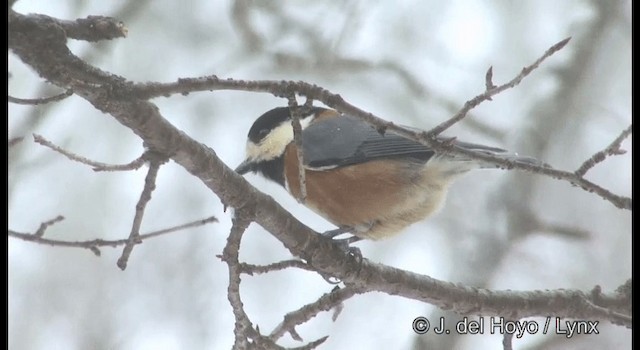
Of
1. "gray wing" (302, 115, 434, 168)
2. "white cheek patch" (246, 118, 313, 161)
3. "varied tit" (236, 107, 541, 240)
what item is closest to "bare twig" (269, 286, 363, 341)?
"varied tit" (236, 107, 541, 240)

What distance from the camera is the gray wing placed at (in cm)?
321

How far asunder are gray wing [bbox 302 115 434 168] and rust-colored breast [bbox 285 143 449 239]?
0.03 m

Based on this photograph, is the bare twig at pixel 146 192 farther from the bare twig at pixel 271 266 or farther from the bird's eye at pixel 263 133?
the bird's eye at pixel 263 133

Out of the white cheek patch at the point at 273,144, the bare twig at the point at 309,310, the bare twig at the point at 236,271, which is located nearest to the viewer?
the bare twig at the point at 236,271

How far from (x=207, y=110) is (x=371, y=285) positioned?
11.1 ft

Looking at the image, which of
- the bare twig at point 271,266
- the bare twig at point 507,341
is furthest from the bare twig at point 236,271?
the bare twig at point 507,341

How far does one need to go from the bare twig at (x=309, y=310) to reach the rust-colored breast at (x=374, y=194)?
25.9 inches

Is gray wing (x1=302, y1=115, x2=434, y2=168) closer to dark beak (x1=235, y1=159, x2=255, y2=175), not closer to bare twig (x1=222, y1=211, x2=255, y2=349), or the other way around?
dark beak (x1=235, y1=159, x2=255, y2=175)

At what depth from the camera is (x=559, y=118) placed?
4.63 m

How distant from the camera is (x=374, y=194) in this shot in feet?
10.3

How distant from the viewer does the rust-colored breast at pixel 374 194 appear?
314 cm

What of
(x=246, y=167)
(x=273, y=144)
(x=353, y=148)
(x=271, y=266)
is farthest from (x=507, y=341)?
(x=246, y=167)

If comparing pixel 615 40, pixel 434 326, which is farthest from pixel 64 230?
pixel 615 40

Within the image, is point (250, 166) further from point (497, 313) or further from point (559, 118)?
point (559, 118)
